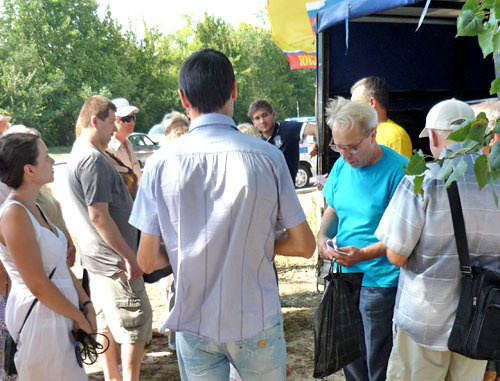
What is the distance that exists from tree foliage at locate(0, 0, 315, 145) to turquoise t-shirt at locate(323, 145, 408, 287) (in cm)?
4073

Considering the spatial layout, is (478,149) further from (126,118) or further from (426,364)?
(126,118)

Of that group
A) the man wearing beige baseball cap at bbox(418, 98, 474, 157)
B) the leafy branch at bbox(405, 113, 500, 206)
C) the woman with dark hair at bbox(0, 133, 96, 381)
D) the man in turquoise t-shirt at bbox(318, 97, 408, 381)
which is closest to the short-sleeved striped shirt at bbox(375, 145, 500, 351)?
the man wearing beige baseball cap at bbox(418, 98, 474, 157)

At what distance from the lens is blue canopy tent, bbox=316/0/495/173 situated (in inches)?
218

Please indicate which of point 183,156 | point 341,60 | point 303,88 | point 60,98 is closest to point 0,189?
point 183,156

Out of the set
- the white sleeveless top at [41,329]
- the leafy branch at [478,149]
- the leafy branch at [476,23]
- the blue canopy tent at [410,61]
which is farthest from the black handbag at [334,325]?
the blue canopy tent at [410,61]

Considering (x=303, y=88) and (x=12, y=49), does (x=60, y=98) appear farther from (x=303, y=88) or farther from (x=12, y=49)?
(x=303, y=88)

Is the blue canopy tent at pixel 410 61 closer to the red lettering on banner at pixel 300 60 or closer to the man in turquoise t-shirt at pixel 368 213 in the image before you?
the man in turquoise t-shirt at pixel 368 213

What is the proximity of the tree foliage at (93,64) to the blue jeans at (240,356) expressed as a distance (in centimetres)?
4137

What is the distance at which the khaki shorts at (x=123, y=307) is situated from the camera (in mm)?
3293

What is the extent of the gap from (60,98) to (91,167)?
4255 cm

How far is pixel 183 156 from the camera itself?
185 centimetres

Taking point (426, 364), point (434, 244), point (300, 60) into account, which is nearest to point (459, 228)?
point (434, 244)

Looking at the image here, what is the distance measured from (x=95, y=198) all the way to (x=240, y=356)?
1.55 m

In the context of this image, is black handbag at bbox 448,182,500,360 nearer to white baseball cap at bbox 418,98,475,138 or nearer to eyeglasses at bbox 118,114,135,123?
white baseball cap at bbox 418,98,475,138
